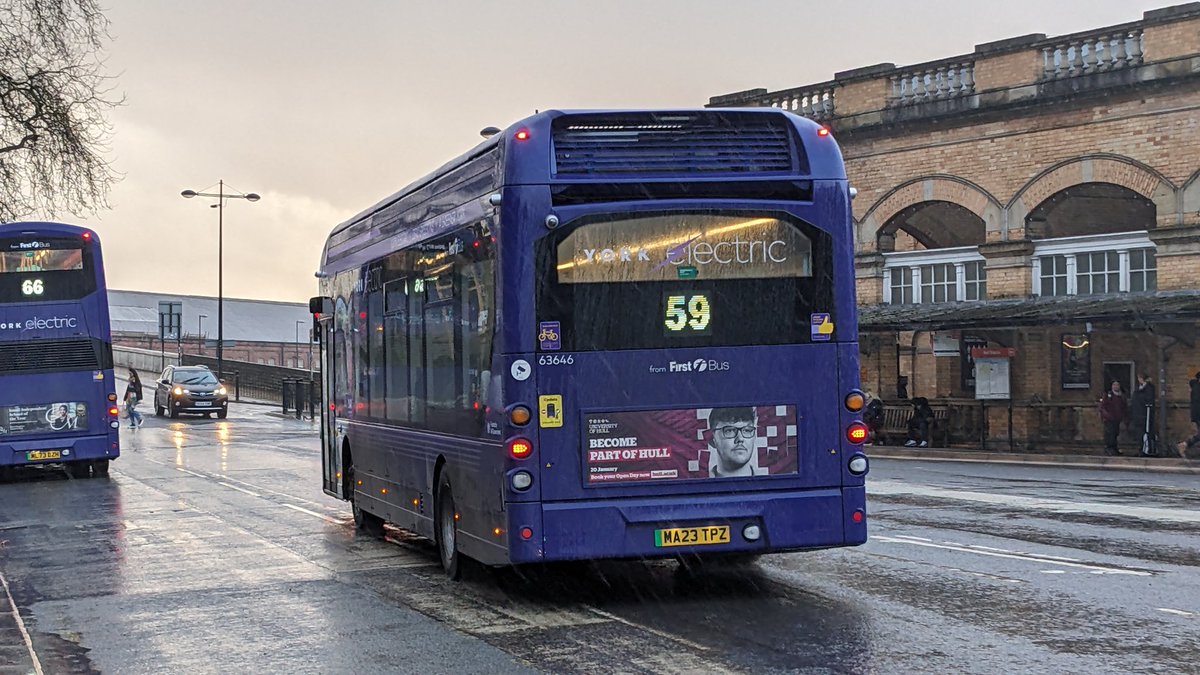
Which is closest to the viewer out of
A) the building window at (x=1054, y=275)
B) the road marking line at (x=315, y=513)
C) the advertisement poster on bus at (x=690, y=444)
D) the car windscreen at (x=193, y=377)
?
the advertisement poster on bus at (x=690, y=444)

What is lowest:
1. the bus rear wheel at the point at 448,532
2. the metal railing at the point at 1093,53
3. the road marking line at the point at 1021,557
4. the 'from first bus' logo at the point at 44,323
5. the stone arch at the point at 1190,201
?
the road marking line at the point at 1021,557

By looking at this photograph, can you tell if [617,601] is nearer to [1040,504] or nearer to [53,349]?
[1040,504]

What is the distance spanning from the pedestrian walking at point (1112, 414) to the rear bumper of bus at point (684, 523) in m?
19.5

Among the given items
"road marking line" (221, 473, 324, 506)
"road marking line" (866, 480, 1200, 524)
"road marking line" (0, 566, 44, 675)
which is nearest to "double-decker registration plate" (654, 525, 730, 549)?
"road marking line" (0, 566, 44, 675)

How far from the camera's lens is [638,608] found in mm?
10133

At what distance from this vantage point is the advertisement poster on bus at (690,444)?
9.91m

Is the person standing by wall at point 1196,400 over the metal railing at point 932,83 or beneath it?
beneath

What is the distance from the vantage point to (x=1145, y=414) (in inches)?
1086

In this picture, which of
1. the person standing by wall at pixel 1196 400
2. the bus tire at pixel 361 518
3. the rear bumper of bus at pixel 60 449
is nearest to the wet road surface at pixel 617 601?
the bus tire at pixel 361 518

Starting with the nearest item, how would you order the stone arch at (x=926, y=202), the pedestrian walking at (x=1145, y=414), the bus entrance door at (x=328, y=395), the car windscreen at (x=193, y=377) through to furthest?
the bus entrance door at (x=328, y=395) → the pedestrian walking at (x=1145, y=414) → the stone arch at (x=926, y=202) → the car windscreen at (x=193, y=377)

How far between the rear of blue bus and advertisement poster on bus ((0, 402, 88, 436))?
18.5m

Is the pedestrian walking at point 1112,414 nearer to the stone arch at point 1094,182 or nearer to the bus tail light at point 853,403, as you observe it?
the stone arch at point 1094,182

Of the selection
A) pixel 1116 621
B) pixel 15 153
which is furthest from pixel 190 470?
pixel 1116 621

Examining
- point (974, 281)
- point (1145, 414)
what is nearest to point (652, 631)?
point (1145, 414)
